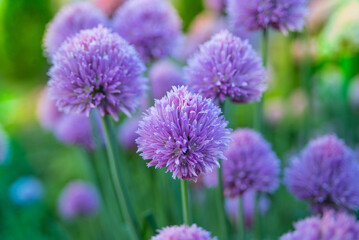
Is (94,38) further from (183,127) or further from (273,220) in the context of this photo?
(273,220)

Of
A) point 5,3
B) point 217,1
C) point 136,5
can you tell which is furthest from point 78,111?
point 5,3

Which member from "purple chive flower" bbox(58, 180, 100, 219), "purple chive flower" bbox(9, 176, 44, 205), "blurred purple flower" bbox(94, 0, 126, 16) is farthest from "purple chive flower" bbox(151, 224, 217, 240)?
"purple chive flower" bbox(9, 176, 44, 205)

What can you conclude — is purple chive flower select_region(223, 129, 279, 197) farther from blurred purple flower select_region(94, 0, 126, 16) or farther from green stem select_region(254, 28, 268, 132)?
blurred purple flower select_region(94, 0, 126, 16)

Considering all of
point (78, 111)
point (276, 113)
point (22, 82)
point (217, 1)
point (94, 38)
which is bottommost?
point (78, 111)

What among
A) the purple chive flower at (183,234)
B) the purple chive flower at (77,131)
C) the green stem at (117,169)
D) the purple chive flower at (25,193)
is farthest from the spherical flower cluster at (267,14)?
the purple chive flower at (25,193)

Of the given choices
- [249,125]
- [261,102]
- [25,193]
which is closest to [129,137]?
[249,125]

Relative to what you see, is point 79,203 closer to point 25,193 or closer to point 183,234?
point 25,193
